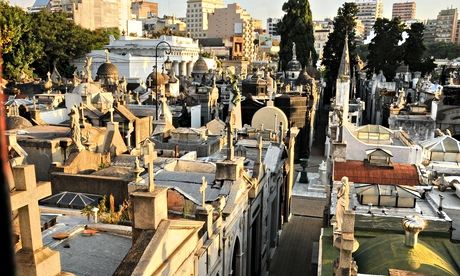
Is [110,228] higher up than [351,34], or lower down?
lower down

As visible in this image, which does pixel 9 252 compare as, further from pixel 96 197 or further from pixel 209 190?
pixel 96 197

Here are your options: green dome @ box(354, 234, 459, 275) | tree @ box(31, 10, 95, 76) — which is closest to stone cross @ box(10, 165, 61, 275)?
green dome @ box(354, 234, 459, 275)

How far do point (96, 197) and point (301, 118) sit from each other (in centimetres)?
3269

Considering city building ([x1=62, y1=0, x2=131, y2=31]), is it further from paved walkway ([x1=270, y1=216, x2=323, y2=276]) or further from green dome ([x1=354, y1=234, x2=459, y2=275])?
green dome ([x1=354, y1=234, x2=459, y2=275])

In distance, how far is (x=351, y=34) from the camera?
251 ft

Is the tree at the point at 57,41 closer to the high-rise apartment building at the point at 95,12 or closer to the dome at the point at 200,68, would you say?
the dome at the point at 200,68

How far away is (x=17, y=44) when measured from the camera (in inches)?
2798

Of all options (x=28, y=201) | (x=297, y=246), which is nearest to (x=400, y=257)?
(x=28, y=201)

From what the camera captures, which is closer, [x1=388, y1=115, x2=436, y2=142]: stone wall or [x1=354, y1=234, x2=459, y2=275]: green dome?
[x1=354, y1=234, x2=459, y2=275]: green dome

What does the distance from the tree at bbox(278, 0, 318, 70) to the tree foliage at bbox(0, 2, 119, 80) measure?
132ft

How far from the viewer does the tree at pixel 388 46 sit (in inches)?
2847

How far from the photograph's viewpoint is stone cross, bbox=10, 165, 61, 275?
7.00 meters

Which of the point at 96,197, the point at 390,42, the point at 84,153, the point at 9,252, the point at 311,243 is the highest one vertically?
the point at 390,42

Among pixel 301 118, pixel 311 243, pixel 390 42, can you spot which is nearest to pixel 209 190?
pixel 311 243
